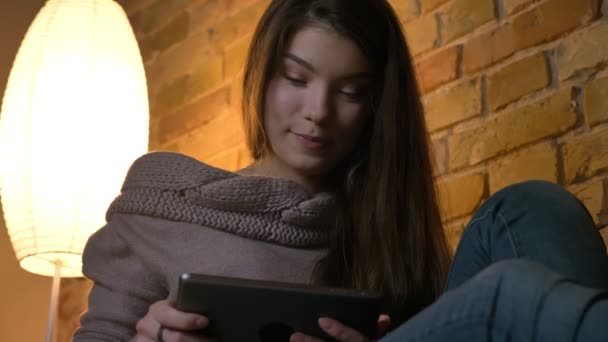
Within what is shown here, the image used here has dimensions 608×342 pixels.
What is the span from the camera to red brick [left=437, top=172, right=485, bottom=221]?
54.2 inches

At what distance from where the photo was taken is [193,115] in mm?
1920

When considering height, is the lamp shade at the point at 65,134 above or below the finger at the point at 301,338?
above

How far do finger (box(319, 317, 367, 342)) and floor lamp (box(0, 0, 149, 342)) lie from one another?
2.58 feet

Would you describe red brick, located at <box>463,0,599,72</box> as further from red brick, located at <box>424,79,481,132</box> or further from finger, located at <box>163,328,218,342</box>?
finger, located at <box>163,328,218,342</box>

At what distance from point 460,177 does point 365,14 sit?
347 millimetres

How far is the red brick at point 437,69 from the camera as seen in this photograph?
1.46 meters

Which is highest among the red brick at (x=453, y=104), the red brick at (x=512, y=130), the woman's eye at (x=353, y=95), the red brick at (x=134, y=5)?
the red brick at (x=134, y=5)

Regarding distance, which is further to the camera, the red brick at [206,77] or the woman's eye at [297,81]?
the red brick at [206,77]

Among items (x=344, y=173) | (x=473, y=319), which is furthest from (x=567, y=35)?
(x=473, y=319)

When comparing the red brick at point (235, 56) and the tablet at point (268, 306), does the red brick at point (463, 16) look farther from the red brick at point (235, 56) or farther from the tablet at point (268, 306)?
the tablet at point (268, 306)

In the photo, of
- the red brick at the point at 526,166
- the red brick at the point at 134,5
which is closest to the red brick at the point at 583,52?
the red brick at the point at 526,166

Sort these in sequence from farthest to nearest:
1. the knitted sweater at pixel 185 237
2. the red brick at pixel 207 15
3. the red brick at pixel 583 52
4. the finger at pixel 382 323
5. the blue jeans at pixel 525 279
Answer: the red brick at pixel 207 15, the red brick at pixel 583 52, the knitted sweater at pixel 185 237, the finger at pixel 382 323, the blue jeans at pixel 525 279

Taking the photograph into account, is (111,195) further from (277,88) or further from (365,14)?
(365,14)

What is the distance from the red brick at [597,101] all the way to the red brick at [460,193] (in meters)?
0.20
